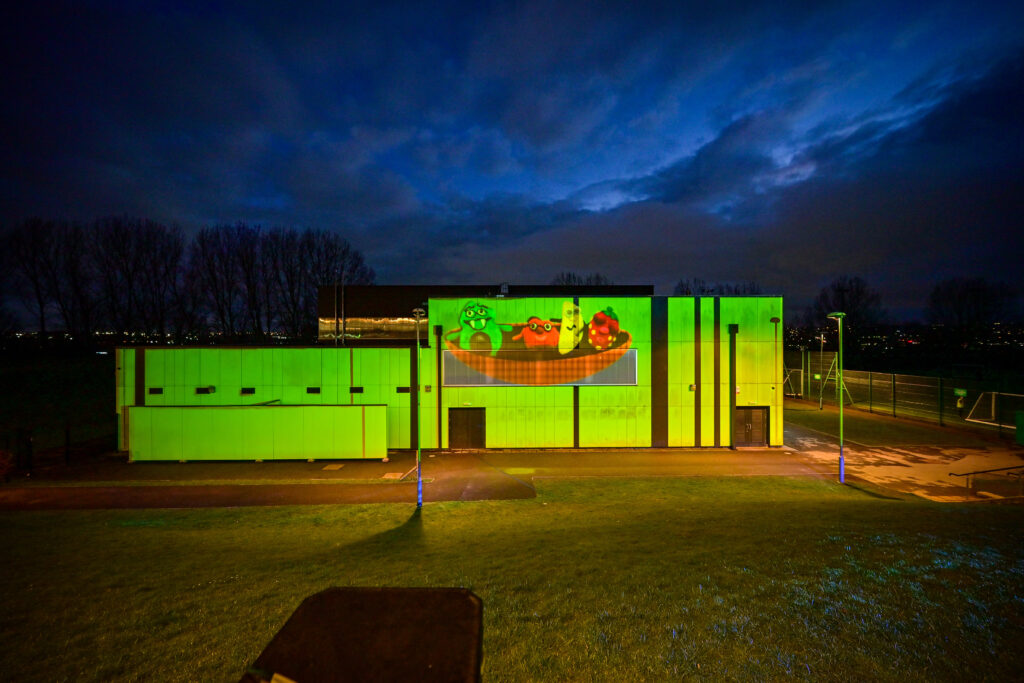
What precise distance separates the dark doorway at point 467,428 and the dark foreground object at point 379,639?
20302mm

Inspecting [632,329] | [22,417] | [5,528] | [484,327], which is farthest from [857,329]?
[22,417]

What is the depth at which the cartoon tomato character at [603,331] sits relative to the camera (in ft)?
78.2

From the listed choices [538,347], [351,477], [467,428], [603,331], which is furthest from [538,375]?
[351,477]

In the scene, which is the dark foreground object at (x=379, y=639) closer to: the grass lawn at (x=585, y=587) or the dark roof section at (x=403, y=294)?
the grass lawn at (x=585, y=587)

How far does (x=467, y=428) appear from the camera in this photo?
23812 millimetres

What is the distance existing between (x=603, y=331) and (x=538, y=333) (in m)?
3.52

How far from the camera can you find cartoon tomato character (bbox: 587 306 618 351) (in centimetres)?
2384

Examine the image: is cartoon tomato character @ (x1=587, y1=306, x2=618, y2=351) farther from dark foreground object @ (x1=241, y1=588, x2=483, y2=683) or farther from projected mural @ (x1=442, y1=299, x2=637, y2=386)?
dark foreground object @ (x1=241, y1=588, x2=483, y2=683)

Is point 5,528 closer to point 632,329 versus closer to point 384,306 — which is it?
point 632,329

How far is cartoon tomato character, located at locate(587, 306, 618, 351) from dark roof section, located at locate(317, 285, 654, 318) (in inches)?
537

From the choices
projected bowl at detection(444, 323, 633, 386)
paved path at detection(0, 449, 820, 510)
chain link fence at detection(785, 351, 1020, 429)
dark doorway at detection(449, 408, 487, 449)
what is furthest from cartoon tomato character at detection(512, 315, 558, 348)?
chain link fence at detection(785, 351, 1020, 429)

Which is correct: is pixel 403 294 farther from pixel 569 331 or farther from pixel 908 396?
pixel 908 396

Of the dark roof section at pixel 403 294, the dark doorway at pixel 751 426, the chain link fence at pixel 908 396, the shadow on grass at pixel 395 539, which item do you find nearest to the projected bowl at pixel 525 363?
the dark doorway at pixel 751 426

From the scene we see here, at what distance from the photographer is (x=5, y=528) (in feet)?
38.1
